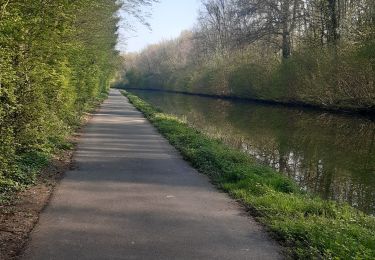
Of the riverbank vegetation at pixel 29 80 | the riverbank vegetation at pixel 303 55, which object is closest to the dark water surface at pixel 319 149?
the riverbank vegetation at pixel 303 55

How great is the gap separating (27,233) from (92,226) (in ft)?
3.03

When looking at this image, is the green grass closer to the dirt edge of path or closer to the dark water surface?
the dark water surface

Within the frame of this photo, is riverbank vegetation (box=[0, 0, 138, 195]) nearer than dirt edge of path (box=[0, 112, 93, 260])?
No

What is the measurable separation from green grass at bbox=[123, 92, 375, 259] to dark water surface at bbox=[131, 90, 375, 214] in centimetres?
206

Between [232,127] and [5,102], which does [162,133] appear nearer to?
[232,127]

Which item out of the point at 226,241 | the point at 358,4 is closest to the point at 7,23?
the point at 226,241

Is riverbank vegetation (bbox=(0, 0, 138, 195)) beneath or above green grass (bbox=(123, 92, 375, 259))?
above

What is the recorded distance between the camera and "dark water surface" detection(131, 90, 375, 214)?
12.2 metres

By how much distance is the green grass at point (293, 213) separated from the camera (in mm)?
5805

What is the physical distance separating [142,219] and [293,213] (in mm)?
2577

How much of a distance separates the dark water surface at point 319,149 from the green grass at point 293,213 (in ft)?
6.75

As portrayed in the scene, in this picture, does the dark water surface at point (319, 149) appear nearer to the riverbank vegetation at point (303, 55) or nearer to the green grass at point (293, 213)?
the green grass at point (293, 213)

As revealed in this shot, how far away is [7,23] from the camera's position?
7195mm

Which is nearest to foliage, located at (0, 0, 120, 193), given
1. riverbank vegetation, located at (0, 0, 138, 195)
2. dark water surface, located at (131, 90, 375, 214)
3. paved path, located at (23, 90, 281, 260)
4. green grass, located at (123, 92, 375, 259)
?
riverbank vegetation, located at (0, 0, 138, 195)
